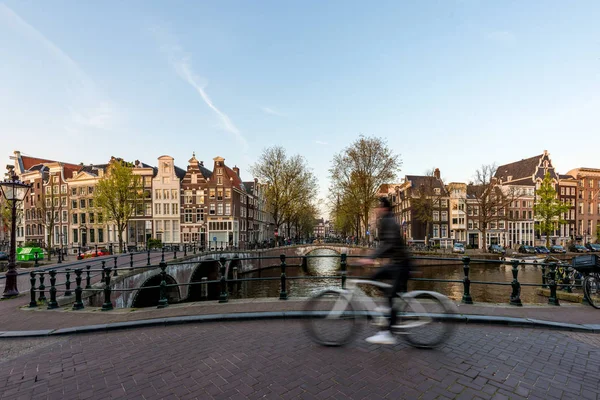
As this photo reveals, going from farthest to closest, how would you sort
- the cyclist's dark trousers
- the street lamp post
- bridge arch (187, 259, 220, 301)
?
bridge arch (187, 259, 220, 301)
the street lamp post
the cyclist's dark trousers

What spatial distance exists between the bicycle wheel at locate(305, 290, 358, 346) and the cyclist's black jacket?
90 centimetres

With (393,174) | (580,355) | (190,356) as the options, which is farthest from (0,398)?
(393,174)

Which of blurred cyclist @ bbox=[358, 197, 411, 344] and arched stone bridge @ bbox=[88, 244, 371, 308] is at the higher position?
blurred cyclist @ bbox=[358, 197, 411, 344]

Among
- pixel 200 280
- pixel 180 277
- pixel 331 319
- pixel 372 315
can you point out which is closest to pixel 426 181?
pixel 200 280

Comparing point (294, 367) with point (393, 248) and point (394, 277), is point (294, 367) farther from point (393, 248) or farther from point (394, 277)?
point (393, 248)

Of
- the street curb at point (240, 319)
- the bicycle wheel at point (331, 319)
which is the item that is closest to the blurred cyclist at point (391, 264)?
the bicycle wheel at point (331, 319)

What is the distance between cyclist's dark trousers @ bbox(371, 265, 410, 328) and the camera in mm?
4465

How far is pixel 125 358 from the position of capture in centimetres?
453

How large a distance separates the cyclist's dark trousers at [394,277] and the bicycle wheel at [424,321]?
0.38ft

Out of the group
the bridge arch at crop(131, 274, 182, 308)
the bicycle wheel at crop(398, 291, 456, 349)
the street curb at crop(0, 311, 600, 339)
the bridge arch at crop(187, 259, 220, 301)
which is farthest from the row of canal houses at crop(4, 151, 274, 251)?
the bicycle wheel at crop(398, 291, 456, 349)

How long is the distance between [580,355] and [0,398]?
24.6 ft

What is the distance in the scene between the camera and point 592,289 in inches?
291

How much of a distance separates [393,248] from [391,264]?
24 centimetres

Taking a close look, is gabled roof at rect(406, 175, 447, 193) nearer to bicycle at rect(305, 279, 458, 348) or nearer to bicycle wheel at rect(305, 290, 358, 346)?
bicycle at rect(305, 279, 458, 348)
